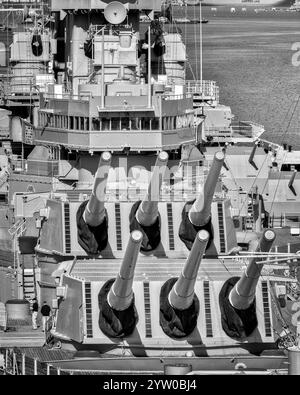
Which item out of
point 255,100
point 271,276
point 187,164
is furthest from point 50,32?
point 255,100

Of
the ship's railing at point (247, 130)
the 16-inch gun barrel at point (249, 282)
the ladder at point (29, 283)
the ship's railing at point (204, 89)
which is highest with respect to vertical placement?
the ship's railing at point (204, 89)

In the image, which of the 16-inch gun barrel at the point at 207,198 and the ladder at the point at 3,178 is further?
the ladder at the point at 3,178

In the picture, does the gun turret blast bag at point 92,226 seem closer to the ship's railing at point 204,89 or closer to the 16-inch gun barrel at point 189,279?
Answer: the 16-inch gun barrel at point 189,279

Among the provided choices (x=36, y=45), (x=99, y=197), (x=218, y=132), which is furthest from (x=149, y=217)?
(x=218, y=132)

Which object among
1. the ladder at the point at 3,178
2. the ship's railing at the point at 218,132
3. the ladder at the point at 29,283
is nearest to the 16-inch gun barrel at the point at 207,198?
the ladder at the point at 29,283

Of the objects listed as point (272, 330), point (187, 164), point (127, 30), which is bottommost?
point (272, 330)

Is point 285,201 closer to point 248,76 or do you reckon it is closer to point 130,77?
point 130,77
